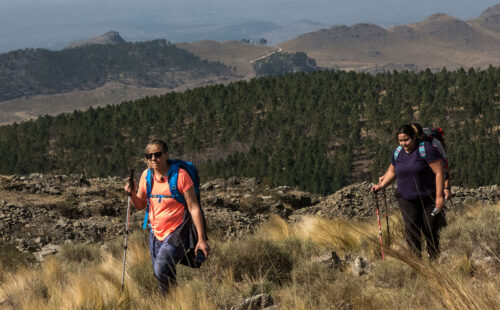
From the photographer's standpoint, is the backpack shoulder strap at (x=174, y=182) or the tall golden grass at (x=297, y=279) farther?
the backpack shoulder strap at (x=174, y=182)

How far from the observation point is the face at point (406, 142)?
635cm

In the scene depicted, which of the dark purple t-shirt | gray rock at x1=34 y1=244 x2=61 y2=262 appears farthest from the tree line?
the dark purple t-shirt

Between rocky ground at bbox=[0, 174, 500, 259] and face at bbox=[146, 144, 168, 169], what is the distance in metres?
5.25

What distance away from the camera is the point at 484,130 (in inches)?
3910

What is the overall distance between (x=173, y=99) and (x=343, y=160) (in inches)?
2122

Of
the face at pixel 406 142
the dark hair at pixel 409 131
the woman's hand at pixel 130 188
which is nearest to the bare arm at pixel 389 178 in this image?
the face at pixel 406 142

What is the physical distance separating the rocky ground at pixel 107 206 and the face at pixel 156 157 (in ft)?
17.2

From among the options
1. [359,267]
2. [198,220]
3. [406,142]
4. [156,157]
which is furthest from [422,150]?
[156,157]

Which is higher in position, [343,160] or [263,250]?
[263,250]

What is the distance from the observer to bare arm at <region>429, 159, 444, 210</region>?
247 inches

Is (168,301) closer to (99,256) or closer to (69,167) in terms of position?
(99,256)

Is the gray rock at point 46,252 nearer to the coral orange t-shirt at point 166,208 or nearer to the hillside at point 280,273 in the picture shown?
the hillside at point 280,273

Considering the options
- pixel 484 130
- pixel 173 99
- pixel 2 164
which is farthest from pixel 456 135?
pixel 2 164

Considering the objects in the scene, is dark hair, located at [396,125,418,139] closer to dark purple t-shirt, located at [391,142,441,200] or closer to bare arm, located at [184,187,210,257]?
dark purple t-shirt, located at [391,142,441,200]
